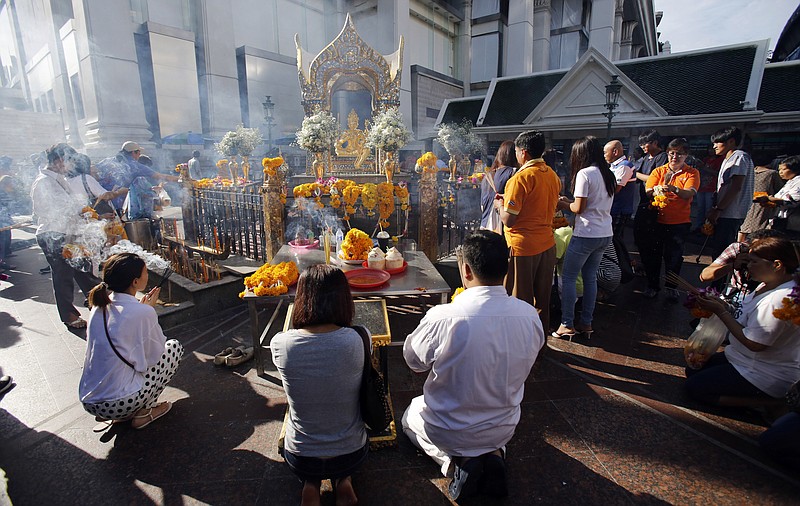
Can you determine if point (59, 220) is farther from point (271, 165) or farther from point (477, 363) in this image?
point (477, 363)

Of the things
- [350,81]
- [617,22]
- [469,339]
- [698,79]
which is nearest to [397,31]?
[350,81]

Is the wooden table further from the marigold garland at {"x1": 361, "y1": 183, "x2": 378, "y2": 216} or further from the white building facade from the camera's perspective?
the white building facade

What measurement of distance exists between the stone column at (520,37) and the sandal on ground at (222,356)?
72.0 ft

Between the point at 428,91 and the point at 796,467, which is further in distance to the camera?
the point at 428,91

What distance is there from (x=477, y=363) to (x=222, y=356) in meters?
2.86

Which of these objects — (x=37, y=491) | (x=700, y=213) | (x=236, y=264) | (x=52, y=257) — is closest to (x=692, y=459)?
(x=37, y=491)

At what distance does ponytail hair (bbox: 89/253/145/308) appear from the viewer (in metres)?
2.61

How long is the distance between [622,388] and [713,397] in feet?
2.04

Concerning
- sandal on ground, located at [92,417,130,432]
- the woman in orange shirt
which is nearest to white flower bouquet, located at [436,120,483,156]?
the woman in orange shirt

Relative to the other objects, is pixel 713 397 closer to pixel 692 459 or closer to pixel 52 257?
pixel 692 459

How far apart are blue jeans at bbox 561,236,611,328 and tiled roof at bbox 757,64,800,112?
1079 cm

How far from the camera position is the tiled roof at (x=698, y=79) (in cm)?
1118

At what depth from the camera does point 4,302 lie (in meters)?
5.57

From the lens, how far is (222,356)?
12.5 ft
